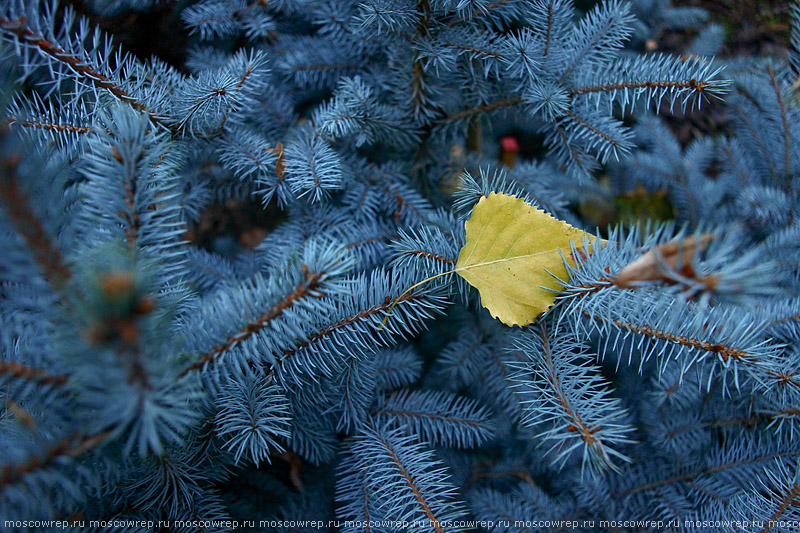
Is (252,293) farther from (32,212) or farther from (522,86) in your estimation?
(522,86)

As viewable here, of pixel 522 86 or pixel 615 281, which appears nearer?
pixel 615 281

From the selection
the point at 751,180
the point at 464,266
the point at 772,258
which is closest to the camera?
the point at 464,266

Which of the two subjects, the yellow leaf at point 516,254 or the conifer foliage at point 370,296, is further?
the yellow leaf at point 516,254

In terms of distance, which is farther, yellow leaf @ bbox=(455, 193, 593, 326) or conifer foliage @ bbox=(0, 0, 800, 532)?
yellow leaf @ bbox=(455, 193, 593, 326)

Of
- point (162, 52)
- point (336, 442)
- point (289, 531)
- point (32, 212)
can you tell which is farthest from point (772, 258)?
point (162, 52)
